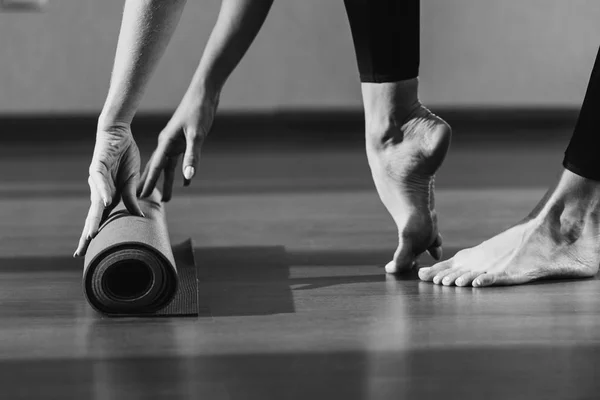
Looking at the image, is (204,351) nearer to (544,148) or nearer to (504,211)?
(504,211)

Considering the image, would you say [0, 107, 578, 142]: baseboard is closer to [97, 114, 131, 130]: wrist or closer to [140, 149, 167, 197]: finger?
[140, 149, 167, 197]: finger

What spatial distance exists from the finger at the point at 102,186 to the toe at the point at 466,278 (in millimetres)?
620

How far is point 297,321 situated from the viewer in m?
1.47

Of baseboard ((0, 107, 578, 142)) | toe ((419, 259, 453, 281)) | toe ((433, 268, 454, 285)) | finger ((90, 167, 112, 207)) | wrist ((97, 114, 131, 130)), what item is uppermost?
wrist ((97, 114, 131, 130))

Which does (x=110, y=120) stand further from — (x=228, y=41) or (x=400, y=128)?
(x=400, y=128)

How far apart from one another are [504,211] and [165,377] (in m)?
1.53

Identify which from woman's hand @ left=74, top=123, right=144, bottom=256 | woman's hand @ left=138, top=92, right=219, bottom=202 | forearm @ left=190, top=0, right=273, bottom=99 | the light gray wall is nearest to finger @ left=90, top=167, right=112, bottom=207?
woman's hand @ left=74, top=123, right=144, bottom=256

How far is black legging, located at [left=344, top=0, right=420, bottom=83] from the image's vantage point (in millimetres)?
1848

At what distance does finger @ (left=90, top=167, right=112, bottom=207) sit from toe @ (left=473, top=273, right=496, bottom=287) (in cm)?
65

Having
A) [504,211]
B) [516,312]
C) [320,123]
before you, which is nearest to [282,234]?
[504,211]

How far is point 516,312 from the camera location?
1.52 metres

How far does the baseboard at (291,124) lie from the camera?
4.54 m

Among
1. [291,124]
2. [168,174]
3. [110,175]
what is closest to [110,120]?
[110,175]

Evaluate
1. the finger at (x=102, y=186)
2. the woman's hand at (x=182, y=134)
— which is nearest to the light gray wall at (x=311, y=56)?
the woman's hand at (x=182, y=134)
